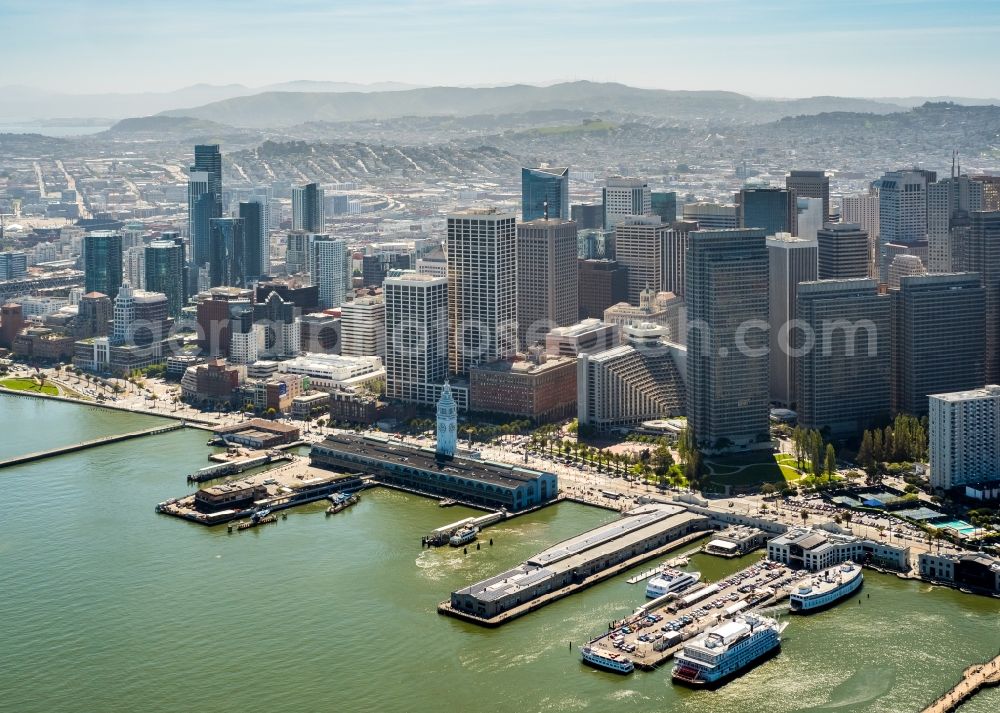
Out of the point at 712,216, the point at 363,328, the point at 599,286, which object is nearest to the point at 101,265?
the point at 363,328

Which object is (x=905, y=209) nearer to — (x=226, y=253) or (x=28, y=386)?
(x=226, y=253)

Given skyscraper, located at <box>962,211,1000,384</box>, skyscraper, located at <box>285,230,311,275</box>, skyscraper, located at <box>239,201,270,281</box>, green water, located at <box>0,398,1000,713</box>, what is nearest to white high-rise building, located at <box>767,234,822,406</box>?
skyscraper, located at <box>962,211,1000,384</box>

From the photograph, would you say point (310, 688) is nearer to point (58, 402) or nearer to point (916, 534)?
point (916, 534)

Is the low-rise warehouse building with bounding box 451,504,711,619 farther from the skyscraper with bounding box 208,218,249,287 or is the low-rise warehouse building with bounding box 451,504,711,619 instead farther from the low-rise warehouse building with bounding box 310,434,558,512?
the skyscraper with bounding box 208,218,249,287

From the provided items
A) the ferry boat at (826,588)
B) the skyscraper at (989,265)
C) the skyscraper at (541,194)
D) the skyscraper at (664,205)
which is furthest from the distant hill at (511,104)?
the ferry boat at (826,588)

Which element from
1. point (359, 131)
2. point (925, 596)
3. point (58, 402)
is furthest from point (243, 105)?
point (925, 596)

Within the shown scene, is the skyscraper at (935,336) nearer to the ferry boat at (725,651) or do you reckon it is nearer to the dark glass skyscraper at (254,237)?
the ferry boat at (725,651)
